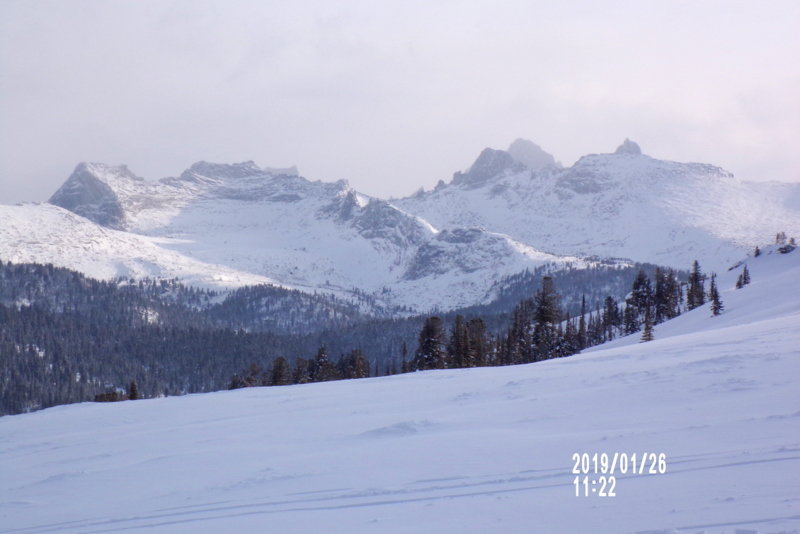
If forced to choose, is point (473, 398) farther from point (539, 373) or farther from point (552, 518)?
point (552, 518)

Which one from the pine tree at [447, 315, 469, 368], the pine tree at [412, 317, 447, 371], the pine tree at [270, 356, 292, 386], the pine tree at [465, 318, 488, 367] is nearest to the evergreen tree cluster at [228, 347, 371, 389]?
the pine tree at [270, 356, 292, 386]

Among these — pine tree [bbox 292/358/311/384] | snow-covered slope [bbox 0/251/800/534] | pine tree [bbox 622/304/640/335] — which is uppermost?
pine tree [bbox 622/304/640/335]

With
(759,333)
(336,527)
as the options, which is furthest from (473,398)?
(759,333)

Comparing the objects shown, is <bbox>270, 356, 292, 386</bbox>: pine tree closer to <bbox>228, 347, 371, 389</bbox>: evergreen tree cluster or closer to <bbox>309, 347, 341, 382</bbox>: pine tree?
<bbox>228, 347, 371, 389</bbox>: evergreen tree cluster

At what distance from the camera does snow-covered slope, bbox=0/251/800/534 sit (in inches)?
416

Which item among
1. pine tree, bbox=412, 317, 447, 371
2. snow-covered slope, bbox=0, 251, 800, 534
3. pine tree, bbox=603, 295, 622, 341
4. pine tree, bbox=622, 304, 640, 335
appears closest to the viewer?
snow-covered slope, bbox=0, 251, 800, 534

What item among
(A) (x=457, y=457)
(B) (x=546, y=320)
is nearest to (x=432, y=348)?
(B) (x=546, y=320)

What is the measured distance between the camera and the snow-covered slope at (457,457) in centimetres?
1058

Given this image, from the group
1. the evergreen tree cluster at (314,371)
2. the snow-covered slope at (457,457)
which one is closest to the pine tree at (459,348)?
the evergreen tree cluster at (314,371)

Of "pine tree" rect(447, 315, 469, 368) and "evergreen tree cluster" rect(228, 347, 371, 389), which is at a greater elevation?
"pine tree" rect(447, 315, 469, 368)

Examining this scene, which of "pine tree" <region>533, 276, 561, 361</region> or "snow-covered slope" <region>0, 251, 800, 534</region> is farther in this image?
"pine tree" <region>533, 276, 561, 361</region>

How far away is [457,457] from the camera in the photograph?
14.3 meters

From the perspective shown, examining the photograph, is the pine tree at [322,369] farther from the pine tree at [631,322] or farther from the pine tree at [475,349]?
the pine tree at [631,322]

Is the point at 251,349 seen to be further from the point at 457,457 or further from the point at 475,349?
the point at 457,457
